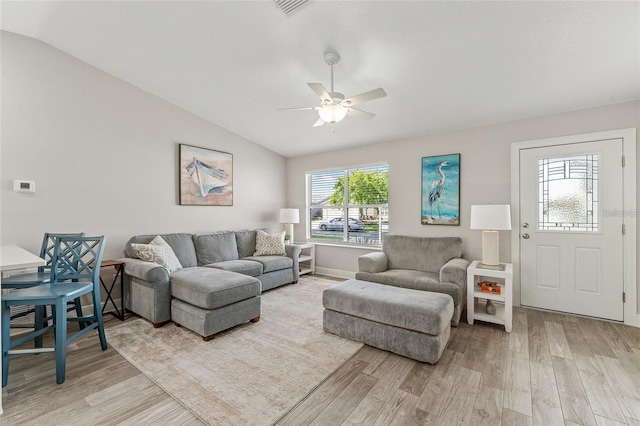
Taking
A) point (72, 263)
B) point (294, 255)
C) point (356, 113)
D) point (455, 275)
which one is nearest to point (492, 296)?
point (455, 275)

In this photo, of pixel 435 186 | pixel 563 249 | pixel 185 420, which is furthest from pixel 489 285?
pixel 185 420

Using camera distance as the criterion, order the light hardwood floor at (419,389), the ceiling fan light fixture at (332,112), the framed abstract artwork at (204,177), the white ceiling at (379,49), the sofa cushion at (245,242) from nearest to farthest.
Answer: the light hardwood floor at (419,389) → the white ceiling at (379,49) → the ceiling fan light fixture at (332,112) → the framed abstract artwork at (204,177) → the sofa cushion at (245,242)

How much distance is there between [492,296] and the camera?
300 centimetres

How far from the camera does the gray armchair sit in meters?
3.06

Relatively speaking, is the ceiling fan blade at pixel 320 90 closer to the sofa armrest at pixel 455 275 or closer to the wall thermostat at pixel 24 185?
the sofa armrest at pixel 455 275

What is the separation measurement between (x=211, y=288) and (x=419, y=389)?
1969 mm

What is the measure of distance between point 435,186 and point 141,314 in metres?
4.12

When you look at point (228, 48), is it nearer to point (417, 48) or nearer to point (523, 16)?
point (417, 48)

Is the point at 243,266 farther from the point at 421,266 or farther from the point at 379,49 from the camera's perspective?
the point at 379,49

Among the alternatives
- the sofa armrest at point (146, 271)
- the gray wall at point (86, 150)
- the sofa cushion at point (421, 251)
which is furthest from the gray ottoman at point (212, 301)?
the sofa cushion at point (421, 251)

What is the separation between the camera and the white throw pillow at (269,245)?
15.4 ft

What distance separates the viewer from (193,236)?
4.14 meters

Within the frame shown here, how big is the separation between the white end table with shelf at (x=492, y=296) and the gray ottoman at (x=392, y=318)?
73 centimetres

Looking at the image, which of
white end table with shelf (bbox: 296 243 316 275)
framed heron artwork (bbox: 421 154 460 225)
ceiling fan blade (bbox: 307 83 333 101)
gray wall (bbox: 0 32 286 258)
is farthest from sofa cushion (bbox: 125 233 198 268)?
framed heron artwork (bbox: 421 154 460 225)
